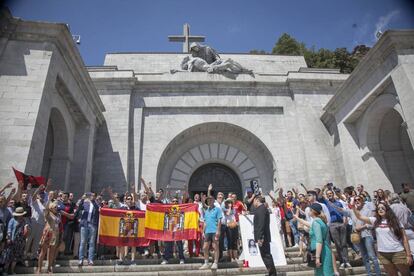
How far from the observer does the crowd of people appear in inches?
204

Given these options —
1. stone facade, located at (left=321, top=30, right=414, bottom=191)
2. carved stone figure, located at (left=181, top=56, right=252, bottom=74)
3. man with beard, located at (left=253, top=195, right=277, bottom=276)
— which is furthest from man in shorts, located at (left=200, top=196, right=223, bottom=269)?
carved stone figure, located at (left=181, top=56, right=252, bottom=74)

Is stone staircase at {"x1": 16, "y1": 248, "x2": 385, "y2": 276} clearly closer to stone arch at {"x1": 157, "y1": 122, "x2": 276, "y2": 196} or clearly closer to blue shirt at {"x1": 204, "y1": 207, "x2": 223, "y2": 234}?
blue shirt at {"x1": 204, "y1": 207, "x2": 223, "y2": 234}

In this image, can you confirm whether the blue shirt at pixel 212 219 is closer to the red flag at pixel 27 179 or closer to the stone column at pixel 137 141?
the red flag at pixel 27 179

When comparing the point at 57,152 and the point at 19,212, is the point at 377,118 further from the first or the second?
the point at 57,152

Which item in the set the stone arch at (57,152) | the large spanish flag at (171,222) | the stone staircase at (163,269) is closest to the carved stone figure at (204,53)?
the stone arch at (57,152)

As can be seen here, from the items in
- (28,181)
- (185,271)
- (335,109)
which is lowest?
(185,271)

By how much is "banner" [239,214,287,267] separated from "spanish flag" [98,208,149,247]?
9.12 ft

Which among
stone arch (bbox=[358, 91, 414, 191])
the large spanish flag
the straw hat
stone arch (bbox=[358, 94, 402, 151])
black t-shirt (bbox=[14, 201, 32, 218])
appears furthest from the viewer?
stone arch (bbox=[358, 91, 414, 191])

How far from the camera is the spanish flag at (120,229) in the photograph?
8141mm

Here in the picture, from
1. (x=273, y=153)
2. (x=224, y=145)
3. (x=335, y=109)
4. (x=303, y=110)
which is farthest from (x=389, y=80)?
(x=224, y=145)

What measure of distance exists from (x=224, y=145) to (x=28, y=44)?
32.7ft

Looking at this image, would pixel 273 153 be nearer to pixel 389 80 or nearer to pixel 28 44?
pixel 389 80

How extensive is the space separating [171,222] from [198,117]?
25.5ft

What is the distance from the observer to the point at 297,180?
14.1m
